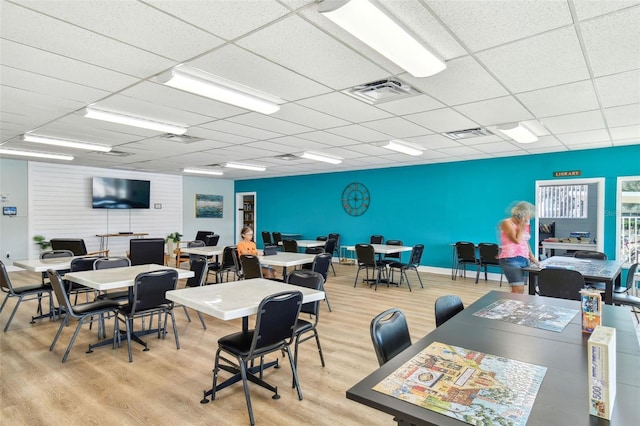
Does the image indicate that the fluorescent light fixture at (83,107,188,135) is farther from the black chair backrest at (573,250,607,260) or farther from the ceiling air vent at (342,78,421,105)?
the black chair backrest at (573,250,607,260)

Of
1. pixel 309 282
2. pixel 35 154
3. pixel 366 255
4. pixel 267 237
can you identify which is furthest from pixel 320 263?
pixel 35 154

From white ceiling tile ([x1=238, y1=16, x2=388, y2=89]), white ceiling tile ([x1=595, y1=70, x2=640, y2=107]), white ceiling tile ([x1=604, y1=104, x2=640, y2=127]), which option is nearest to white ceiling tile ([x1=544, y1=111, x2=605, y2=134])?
white ceiling tile ([x1=604, y1=104, x2=640, y2=127])

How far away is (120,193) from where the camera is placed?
10.2 m

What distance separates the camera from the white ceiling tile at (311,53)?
2381 millimetres

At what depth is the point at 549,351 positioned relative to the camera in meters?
1.69

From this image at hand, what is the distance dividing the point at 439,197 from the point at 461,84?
5.51m

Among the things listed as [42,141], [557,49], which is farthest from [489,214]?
[42,141]

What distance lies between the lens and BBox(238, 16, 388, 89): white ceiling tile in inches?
93.7

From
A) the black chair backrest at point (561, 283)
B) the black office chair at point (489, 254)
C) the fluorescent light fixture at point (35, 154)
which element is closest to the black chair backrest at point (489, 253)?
the black office chair at point (489, 254)

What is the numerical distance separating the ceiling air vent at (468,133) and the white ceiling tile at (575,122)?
791 mm

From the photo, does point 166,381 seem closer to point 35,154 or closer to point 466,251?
point 466,251

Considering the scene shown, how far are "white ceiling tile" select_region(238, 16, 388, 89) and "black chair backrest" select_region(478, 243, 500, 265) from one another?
17.1ft

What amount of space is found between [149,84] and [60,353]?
2805 mm

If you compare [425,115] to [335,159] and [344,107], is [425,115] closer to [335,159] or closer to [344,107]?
[344,107]
